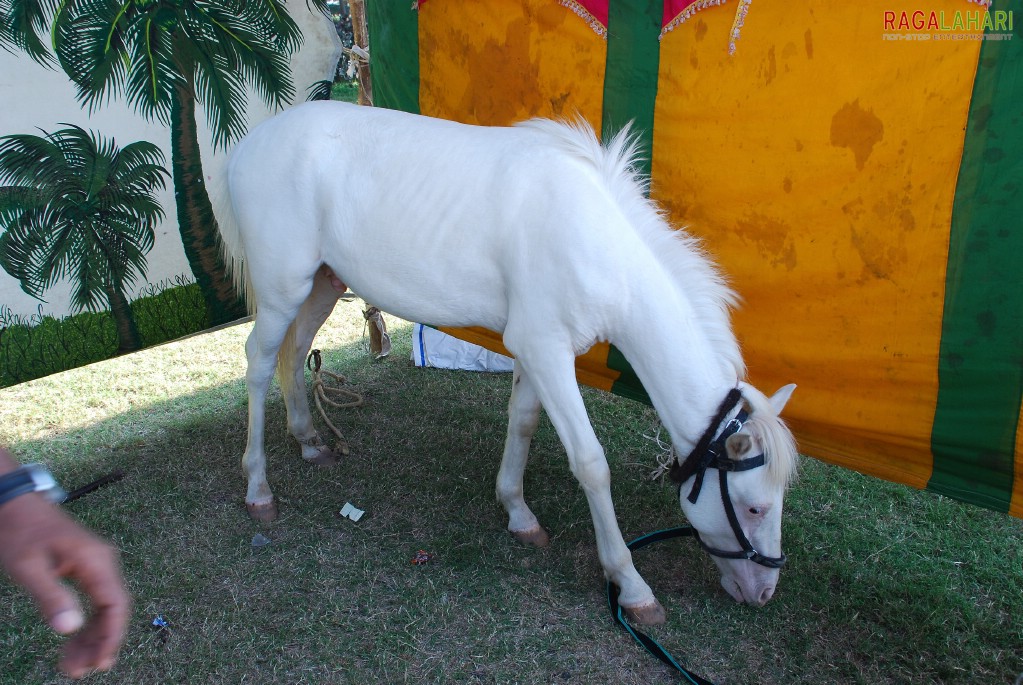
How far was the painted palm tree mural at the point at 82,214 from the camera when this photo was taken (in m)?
3.25

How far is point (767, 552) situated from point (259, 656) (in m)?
1.66

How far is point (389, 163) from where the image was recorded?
2785 millimetres

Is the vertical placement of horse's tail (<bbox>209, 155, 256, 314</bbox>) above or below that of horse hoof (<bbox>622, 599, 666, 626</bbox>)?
above

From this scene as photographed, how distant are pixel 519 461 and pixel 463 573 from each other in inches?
19.3

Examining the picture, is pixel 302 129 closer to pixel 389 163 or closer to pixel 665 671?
pixel 389 163

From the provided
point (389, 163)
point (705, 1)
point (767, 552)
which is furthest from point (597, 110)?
point (767, 552)

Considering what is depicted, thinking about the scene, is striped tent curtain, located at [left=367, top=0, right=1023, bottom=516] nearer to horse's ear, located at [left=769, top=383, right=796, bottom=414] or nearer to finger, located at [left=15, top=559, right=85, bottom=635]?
horse's ear, located at [left=769, top=383, right=796, bottom=414]

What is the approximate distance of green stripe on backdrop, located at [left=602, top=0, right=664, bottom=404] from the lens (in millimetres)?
2949

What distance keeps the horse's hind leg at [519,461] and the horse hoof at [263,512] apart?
99 cm

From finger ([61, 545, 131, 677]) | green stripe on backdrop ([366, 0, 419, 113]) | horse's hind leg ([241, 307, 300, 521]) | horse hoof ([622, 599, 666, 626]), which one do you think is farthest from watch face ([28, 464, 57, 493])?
green stripe on backdrop ([366, 0, 419, 113])

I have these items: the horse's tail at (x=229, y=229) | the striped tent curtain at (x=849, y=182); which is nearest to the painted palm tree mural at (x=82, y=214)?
the horse's tail at (x=229, y=229)

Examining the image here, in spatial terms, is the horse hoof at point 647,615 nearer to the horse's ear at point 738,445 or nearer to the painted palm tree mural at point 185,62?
the horse's ear at point 738,445

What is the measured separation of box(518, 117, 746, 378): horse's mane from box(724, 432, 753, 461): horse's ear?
0.89ft

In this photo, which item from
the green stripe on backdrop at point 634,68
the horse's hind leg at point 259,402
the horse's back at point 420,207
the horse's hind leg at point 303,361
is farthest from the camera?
the horse's hind leg at point 303,361
